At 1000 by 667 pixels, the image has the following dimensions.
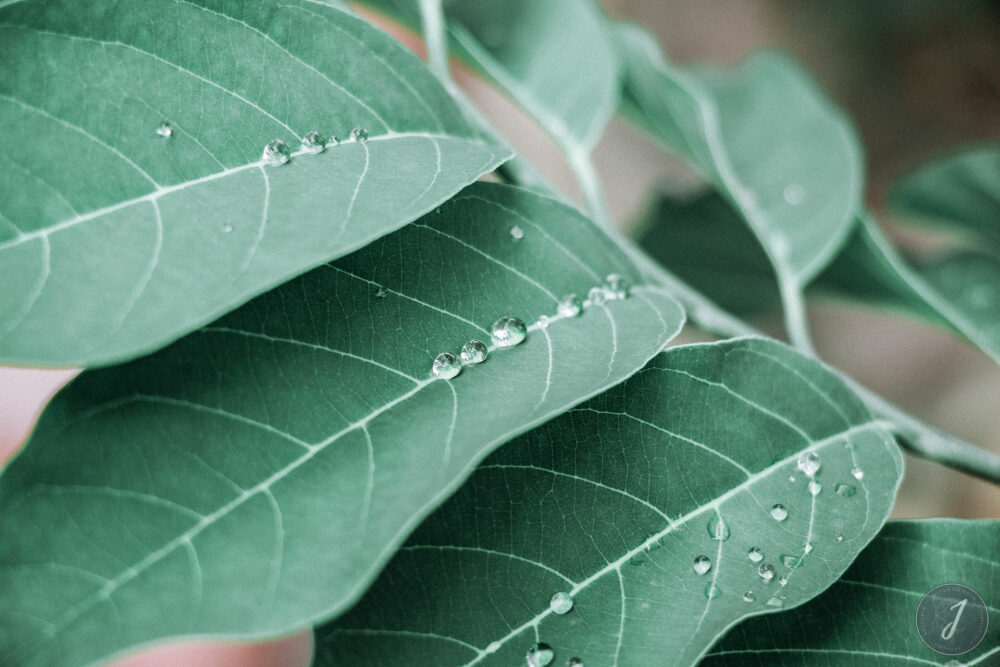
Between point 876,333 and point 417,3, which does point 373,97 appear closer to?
point 417,3

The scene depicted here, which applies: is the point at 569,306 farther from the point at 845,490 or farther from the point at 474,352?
the point at 845,490

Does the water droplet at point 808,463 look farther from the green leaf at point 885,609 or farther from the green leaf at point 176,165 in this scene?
the green leaf at point 176,165

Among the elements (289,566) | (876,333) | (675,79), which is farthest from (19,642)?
(876,333)

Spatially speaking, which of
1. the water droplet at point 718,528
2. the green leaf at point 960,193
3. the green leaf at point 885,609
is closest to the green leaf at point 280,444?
the water droplet at point 718,528

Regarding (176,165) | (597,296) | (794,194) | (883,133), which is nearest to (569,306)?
(597,296)

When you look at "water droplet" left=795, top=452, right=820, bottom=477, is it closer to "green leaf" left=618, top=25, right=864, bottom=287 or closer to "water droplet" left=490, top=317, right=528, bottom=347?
"water droplet" left=490, top=317, right=528, bottom=347

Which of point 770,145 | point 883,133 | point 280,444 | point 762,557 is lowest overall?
point 762,557
